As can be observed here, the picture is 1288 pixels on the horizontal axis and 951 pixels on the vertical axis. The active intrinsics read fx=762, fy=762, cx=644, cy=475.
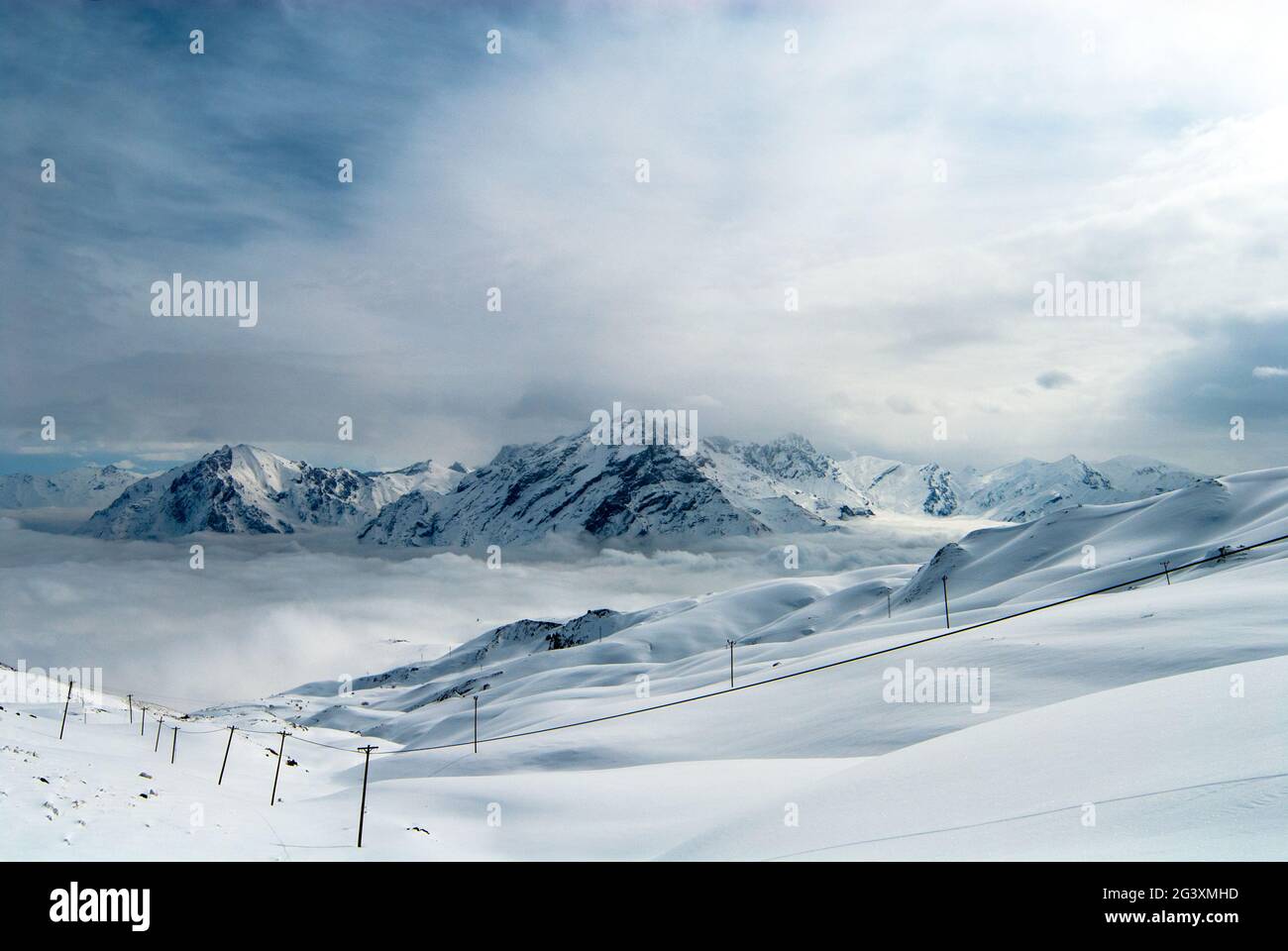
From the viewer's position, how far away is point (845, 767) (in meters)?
31.3

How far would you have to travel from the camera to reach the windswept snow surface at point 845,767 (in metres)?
14.4

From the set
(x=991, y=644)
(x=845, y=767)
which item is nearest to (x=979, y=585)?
(x=991, y=644)

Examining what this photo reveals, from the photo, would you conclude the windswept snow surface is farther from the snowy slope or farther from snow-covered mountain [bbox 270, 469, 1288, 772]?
the snowy slope

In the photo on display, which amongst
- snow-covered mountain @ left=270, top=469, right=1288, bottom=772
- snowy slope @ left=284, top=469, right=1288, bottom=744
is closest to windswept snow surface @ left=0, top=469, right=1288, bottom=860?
snow-covered mountain @ left=270, top=469, right=1288, bottom=772

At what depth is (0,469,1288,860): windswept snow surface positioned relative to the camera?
14.4m

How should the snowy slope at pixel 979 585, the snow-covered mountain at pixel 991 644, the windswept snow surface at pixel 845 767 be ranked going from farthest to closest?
the snowy slope at pixel 979 585
the snow-covered mountain at pixel 991 644
the windswept snow surface at pixel 845 767

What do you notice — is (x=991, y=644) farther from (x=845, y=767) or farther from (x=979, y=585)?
(x=979, y=585)

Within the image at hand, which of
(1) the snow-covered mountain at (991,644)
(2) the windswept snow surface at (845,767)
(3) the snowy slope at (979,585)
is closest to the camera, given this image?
(2) the windswept snow surface at (845,767)

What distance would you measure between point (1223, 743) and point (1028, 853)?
231 inches

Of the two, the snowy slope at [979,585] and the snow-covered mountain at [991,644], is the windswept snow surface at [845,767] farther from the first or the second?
the snowy slope at [979,585]

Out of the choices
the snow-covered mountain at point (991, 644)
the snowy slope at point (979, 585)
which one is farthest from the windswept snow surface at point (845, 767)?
the snowy slope at point (979, 585)

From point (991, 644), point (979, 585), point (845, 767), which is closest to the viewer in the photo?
point (845, 767)
